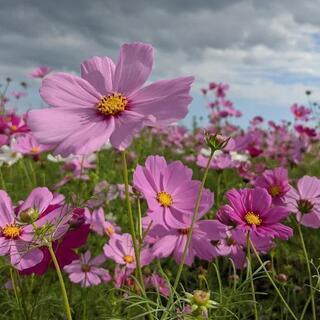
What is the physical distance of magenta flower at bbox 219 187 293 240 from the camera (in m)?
1.08

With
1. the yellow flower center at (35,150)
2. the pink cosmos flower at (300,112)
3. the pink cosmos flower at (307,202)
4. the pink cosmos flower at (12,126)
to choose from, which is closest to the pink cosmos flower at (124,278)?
the pink cosmos flower at (307,202)

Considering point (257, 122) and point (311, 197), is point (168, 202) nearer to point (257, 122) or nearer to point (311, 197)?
point (311, 197)

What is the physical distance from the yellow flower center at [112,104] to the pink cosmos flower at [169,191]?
145 millimetres

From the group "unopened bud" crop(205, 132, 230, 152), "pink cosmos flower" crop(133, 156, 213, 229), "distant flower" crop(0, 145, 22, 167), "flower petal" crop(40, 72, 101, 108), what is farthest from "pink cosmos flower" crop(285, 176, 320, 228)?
"distant flower" crop(0, 145, 22, 167)

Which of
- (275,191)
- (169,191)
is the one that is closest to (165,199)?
(169,191)

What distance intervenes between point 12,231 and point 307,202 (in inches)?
25.0

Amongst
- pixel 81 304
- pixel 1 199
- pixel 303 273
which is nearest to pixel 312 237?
pixel 303 273

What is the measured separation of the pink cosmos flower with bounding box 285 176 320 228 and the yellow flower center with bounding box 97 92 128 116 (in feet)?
1.74

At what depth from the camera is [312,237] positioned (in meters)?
2.63

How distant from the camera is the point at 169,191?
107cm

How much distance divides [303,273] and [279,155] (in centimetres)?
215

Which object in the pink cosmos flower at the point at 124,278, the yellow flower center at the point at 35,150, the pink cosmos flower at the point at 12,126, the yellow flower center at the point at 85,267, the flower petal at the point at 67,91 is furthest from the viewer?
the yellow flower center at the point at 35,150

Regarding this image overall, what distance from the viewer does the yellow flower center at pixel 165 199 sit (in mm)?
1040

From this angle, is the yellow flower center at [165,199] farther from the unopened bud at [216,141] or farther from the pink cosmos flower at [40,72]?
the pink cosmos flower at [40,72]
